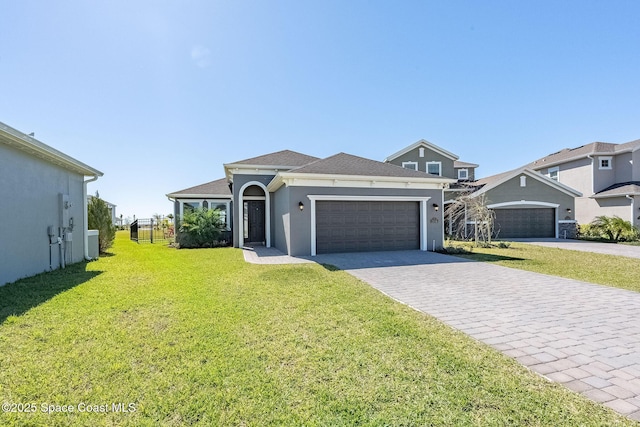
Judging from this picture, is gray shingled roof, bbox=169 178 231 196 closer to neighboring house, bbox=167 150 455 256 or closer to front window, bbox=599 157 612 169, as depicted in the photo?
neighboring house, bbox=167 150 455 256

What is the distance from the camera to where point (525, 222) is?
2064 cm

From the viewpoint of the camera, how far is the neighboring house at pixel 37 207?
6902mm

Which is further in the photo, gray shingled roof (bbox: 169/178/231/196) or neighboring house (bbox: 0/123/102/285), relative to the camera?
gray shingled roof (bbox: 169/178/231/196)

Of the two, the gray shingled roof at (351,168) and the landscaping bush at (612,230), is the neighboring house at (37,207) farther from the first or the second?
the landscaping bush at (612,230)

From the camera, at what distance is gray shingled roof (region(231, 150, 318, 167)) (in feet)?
52.2

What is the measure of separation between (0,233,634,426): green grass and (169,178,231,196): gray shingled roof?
13.0 metres

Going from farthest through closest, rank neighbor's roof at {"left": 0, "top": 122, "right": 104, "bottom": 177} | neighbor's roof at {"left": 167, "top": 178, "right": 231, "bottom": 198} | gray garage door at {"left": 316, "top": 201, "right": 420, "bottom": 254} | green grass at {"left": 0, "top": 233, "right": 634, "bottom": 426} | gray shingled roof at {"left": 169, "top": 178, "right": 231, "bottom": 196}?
gray shingled roof at {"left": 169, "top": 178, "right": 231, "bottom": 196}, neighbor's roof at {"left": 167, "top": 178, "right": 231, "bottom": 198}, gray garage door at {"left": 316, "top": 201, "right": 420, "bottom": 254}, neighbor's roof at {"left": 0, "top": 122, "right": 104, "bottom": 177}, green grass at {"left": 0, "top": 233, "right": 634, "bottom": 426}

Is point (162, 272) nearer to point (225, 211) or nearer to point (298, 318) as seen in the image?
point (298, 318)

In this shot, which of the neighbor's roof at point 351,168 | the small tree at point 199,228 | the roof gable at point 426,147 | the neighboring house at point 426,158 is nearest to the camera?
the neighbor's roof at point 351,168

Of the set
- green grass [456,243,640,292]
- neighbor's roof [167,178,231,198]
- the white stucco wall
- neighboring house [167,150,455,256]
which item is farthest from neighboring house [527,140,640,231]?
the white stucco wall

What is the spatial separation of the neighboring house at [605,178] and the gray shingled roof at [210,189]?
24.6m

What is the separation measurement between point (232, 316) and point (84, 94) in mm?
11413

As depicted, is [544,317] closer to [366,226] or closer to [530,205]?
[366,226]

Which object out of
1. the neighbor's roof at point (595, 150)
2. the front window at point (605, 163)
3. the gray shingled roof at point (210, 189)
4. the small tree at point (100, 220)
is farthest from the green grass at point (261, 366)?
the front window at point (605, 163)
